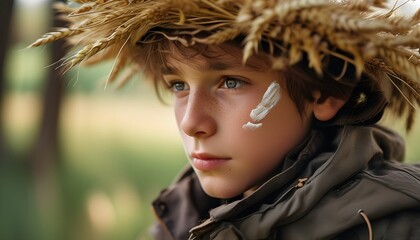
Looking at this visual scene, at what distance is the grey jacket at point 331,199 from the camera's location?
143cm

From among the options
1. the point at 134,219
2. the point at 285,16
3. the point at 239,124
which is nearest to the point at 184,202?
the point at 239,124

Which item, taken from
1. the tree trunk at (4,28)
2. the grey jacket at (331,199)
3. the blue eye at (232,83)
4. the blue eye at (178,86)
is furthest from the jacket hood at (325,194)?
the tree trunk at (4,28)

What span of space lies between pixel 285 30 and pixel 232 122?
318 millimetres

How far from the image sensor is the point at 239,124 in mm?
1528

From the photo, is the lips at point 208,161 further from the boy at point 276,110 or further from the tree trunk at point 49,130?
the tree trunk at point 49,130

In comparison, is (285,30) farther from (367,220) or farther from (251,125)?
(367,220)

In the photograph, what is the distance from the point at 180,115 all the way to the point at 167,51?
0.19 m

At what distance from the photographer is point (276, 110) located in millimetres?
1552

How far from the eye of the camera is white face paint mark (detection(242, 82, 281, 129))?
1511 mm

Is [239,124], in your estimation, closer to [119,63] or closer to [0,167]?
[119,63]

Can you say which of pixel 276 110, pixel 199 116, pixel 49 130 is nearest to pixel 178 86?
pixel 199 116

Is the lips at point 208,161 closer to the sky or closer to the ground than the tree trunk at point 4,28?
closer to the ground

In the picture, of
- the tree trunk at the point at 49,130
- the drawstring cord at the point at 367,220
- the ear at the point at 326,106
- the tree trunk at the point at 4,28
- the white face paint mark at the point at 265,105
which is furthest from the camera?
the tree trunk at the point at 49,130

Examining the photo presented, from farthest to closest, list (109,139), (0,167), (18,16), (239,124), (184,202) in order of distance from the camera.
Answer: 1. (109,139)
2. (0,167)
3. (18,16)
4. (184,202)
5. (239,124)
